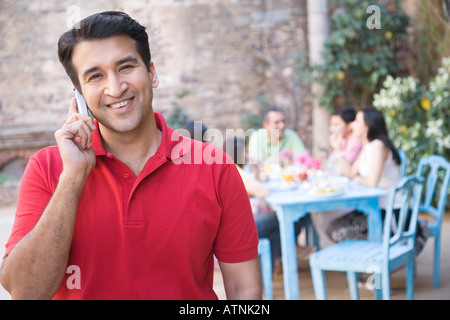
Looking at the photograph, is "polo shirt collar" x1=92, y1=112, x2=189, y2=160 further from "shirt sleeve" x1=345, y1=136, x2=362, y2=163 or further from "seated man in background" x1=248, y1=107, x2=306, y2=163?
"seated man in background" x1=248, y1=107, x2=306, y2=163

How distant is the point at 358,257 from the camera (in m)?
3.47

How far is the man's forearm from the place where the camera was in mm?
1315

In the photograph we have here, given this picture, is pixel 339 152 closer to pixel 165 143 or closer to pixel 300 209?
pixel 300 209

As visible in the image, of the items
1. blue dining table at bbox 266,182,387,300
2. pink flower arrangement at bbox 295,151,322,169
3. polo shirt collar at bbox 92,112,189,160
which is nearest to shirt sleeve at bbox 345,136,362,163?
pink flower arrangement at bbox 295,151,322,169

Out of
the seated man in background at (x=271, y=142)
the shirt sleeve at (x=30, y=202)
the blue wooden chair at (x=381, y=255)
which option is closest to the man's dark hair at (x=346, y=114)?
the seated man in background at (x=271, y=142)

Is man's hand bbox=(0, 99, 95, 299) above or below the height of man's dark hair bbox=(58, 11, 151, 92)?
below

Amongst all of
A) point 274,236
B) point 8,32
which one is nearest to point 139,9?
point 8,32

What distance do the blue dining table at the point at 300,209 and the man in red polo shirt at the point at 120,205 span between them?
7.24 feet

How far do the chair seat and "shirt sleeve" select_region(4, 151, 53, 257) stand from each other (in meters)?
2.45

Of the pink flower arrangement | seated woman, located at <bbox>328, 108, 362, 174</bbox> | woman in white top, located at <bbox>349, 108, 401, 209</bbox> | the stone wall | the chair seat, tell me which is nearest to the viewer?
the chair seat

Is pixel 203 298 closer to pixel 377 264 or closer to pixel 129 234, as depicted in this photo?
pixel 129 234

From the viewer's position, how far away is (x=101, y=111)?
154 cm
